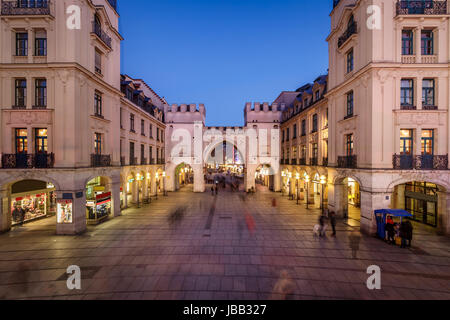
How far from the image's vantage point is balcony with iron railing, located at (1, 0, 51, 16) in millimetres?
12820

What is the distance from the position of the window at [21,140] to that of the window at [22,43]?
4976 millimetres

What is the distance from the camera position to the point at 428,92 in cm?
1296

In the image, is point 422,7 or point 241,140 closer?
point 422,7

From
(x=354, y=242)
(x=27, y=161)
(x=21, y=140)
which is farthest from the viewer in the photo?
(x=21, y=140)

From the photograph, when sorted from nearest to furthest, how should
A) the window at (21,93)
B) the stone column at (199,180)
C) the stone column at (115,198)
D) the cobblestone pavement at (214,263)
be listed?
the cobblestone pavement at (214,263) → the window at (21,93) → the stone column at (115,198) → the stone column at (199,180)

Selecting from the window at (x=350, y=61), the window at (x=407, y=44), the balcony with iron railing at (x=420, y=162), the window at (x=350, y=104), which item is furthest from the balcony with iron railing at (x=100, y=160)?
the window at (x=407, y=44)

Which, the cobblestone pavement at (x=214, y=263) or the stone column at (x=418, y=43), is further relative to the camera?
the stone column at (x=418, y=43)

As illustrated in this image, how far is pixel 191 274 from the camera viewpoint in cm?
837

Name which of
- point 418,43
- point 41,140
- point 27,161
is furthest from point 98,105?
point 418,43

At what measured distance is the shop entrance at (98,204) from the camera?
14984 millimetres

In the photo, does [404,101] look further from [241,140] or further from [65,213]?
[65,213]

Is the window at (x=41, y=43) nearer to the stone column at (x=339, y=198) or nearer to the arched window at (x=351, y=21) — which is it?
the arched window at (x=351, y=21)

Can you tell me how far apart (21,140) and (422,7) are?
26680 millimetres

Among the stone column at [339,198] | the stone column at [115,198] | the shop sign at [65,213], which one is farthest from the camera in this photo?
the stone column at [115,198]
